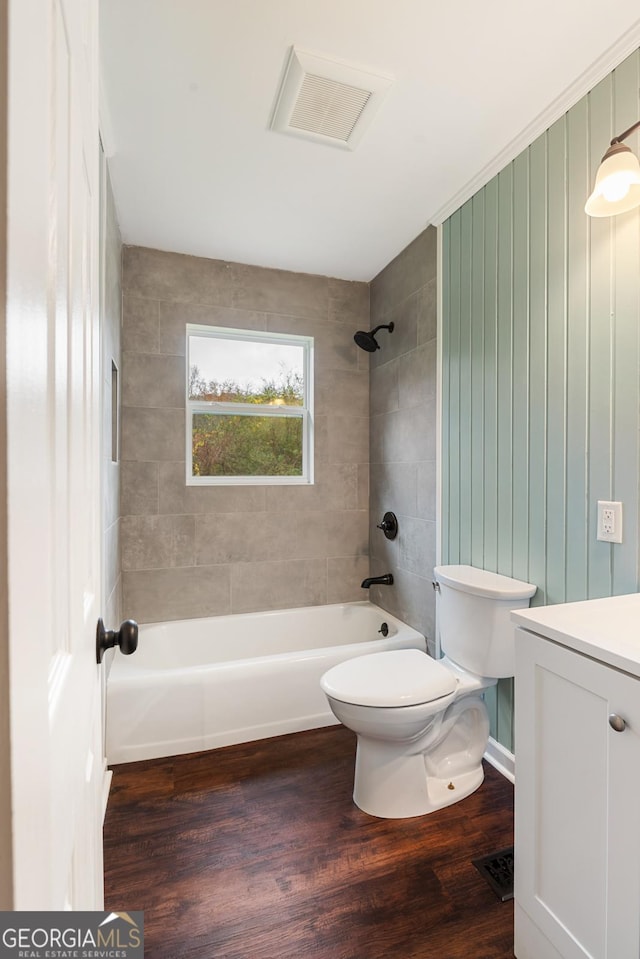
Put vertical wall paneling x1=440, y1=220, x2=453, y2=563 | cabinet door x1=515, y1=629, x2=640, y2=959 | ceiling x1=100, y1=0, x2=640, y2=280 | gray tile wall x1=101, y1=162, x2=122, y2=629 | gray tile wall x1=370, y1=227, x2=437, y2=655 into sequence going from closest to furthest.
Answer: cabinet door x1=515, y1=629, x2=640, y2=959 < ceiling x1=100, y1=0, x2=640, y2=280 < gray tile wall x1=101, y1=162, x2=122, y2=629 < vertical wall paneling x1=440, y1=220, x2=453, y2=563 < gray tile wall x1=370, y1=227, x2=437, y2=655

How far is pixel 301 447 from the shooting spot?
9.82ft

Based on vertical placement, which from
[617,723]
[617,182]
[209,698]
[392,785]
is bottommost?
[392,785]

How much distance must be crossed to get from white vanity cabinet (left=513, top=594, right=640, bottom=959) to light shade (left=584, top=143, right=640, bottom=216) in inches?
43.9

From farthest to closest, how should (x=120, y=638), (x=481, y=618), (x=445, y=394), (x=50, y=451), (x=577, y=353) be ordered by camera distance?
(x=445, y=394)
(x=481, y=618)
(x=577, y=353)
(x=120, y=638)
(x=50, y=451)

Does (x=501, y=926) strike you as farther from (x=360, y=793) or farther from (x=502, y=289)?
(x=502, y=289)

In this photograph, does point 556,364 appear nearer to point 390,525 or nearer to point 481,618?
point 481,618

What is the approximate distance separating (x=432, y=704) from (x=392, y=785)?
361 mm

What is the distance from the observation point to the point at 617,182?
3.95ft

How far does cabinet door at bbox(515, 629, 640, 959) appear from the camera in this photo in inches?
32.8

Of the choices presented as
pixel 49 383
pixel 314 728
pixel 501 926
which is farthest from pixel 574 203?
pixel 314 728

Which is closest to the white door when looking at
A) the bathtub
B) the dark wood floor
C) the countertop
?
the dark wood floor
